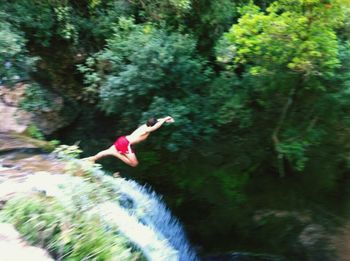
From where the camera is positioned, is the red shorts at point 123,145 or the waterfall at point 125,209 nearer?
the waterfall at point 125,209

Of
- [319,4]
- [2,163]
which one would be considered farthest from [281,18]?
[2,163]

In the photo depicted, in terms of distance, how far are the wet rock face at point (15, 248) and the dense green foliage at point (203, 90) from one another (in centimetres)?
369

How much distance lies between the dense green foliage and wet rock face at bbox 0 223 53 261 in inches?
145

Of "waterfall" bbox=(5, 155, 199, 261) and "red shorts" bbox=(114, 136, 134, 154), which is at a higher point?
"waterfall" bbox=(5, 155, 199, 261)

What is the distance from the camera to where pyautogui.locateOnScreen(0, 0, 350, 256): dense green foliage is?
746 centimetres

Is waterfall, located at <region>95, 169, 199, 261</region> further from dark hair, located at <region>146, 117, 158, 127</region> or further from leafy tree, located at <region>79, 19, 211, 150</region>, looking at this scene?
leafy tree, located at <region>79, 19, 211, 150</region>

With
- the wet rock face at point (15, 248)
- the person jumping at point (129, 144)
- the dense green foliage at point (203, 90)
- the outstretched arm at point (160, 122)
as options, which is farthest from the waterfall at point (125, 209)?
the outstretched arm at point (160, 122)

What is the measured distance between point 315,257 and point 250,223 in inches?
51.3

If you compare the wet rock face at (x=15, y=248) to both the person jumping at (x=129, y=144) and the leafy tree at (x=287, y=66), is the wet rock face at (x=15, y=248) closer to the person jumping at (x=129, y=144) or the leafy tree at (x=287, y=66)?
the person jumping at (x=129, y=144)

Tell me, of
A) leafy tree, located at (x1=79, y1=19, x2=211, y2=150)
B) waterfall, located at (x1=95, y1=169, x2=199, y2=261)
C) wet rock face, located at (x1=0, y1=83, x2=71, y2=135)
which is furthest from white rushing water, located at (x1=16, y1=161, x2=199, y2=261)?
wet rock face, located at (x1=0, y1=83, x2=71, y2=135)

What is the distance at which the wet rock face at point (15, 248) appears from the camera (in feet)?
11.4

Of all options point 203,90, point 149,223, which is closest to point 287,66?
point 203,90

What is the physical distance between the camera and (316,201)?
8.03 metres

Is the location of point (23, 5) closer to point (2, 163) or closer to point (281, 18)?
point (2, 163)
